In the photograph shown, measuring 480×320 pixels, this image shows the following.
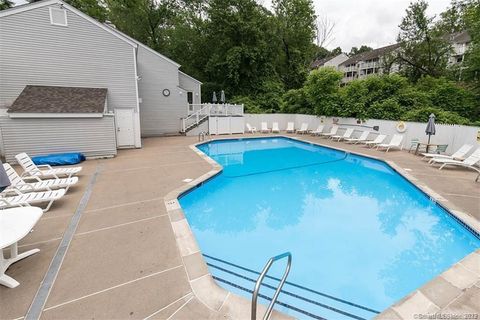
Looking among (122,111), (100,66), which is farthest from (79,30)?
(122,111)

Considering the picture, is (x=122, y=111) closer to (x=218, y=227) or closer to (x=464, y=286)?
(x=218, y=227)

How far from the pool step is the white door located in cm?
1043

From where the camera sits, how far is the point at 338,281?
3830mm

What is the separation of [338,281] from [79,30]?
13.9m

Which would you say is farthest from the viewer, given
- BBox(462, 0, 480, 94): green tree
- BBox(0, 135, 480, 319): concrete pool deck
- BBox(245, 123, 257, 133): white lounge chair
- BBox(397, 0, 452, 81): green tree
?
BBox(397, 0, 452, 81): green tree

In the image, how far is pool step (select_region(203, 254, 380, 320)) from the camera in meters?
3.13

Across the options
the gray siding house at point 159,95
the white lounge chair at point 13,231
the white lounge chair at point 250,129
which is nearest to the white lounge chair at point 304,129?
the white lounge chair at point 250,129

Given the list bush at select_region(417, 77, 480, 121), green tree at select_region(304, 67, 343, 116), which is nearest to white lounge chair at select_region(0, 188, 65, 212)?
green tree at select_region(304, 67, 343, 116)

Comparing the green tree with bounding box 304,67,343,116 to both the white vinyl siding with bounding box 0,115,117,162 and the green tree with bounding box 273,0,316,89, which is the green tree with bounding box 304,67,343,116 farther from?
the white vinyl siding with bounding box 0,115,117,162

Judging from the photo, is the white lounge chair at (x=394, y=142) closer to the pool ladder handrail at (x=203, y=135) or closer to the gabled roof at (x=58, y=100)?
the pool ladder handrail at (x=203, y=135)

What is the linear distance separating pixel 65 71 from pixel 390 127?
54.8 feet

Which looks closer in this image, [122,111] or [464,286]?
[464,286]

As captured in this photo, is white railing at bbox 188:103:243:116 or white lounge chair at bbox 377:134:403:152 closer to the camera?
white lounge chair at bbox 377:134:403:152

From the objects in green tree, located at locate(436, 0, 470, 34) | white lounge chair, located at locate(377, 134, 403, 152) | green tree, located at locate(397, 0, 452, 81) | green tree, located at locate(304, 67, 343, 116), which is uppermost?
green tree, located at locate(436, 0, 470, 34)
